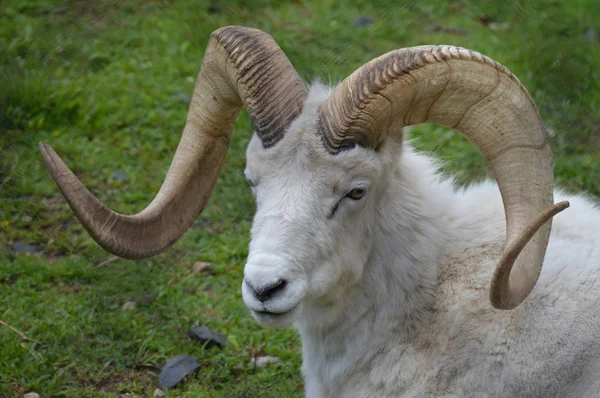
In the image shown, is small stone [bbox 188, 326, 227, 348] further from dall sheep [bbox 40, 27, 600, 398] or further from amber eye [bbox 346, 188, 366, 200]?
A: amber eye [bbox 346, 188, 366, 200]

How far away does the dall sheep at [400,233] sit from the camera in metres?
4.57

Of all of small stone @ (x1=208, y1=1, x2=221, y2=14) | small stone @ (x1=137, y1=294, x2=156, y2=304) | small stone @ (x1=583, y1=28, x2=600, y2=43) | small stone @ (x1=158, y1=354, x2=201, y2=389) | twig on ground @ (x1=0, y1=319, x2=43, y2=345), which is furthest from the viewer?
small stone @ (x1=208, y1=1, x2=221, y2=14)

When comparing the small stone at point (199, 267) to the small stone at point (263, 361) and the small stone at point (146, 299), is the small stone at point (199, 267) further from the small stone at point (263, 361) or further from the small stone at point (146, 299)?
the small stone at point (263, 361)

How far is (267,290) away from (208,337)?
97.0 inches

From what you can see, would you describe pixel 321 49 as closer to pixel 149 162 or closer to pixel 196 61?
pixel 196 61

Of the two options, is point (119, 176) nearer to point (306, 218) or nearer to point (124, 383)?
point (124, 383)

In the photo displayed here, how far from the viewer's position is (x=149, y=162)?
8.77 meters

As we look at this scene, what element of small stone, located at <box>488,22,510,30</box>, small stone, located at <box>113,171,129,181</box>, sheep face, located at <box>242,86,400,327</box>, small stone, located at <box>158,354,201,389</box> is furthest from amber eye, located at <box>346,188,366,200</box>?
small stone, located at <box>488,22,510,30</box>

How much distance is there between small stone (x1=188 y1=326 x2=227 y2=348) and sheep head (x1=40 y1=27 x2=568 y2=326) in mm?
1815

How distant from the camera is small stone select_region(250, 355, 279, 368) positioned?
21.7 ft

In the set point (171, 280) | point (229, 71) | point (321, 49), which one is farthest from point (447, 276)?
point (321, 49)

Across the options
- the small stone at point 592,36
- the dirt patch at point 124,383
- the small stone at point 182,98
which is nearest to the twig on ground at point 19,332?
the dirt patch at point 124,383

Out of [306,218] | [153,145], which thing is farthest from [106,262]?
[306,218]

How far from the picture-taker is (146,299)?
23.4 feet
